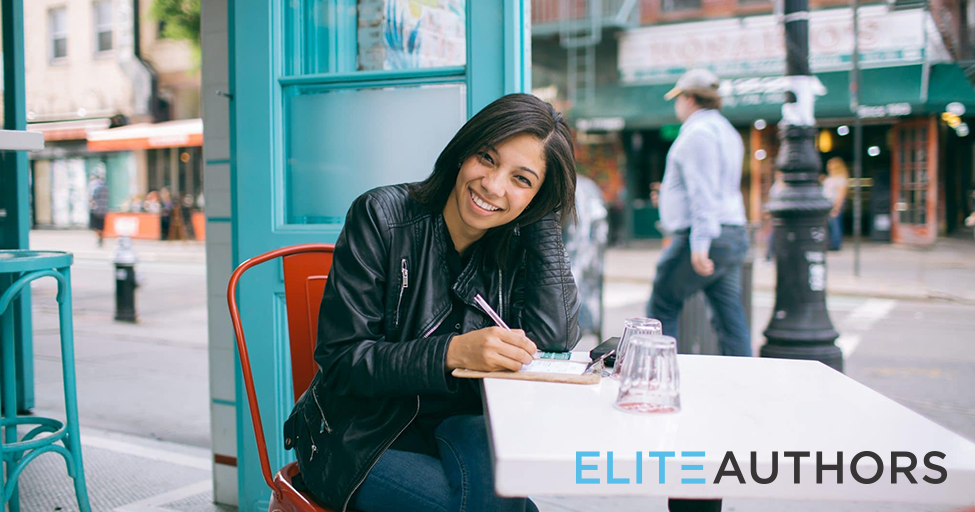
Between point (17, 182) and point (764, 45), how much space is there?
16031 millimetres

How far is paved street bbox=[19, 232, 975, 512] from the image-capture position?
4363mm

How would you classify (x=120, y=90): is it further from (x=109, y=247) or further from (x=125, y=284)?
(x=125, y=284)

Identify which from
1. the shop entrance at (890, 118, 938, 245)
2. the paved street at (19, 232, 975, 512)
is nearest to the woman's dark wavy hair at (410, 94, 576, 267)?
the paved street at (19, 232, 975, 512)

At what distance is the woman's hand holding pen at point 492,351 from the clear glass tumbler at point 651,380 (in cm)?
→ 24

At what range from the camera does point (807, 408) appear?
1.46m

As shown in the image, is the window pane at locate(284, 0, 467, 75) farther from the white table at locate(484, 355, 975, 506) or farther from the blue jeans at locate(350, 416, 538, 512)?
the white table at locate(484, 355, 975, 506)

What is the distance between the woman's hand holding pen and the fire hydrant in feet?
26.1

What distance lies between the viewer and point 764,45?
17234mm

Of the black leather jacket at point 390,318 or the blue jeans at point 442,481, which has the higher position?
the black leather jacket at point 390,318

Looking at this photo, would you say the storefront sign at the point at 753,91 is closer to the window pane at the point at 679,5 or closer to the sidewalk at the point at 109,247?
the window pane at the point at 679,5

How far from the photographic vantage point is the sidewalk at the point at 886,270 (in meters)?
10.8

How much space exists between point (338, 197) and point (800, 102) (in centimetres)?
333

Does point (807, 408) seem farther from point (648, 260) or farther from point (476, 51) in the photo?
point (648, 260)

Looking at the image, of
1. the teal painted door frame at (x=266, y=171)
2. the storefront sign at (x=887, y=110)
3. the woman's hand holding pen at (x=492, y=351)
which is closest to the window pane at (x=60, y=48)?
the storefront sign at (x=887, y=110)
